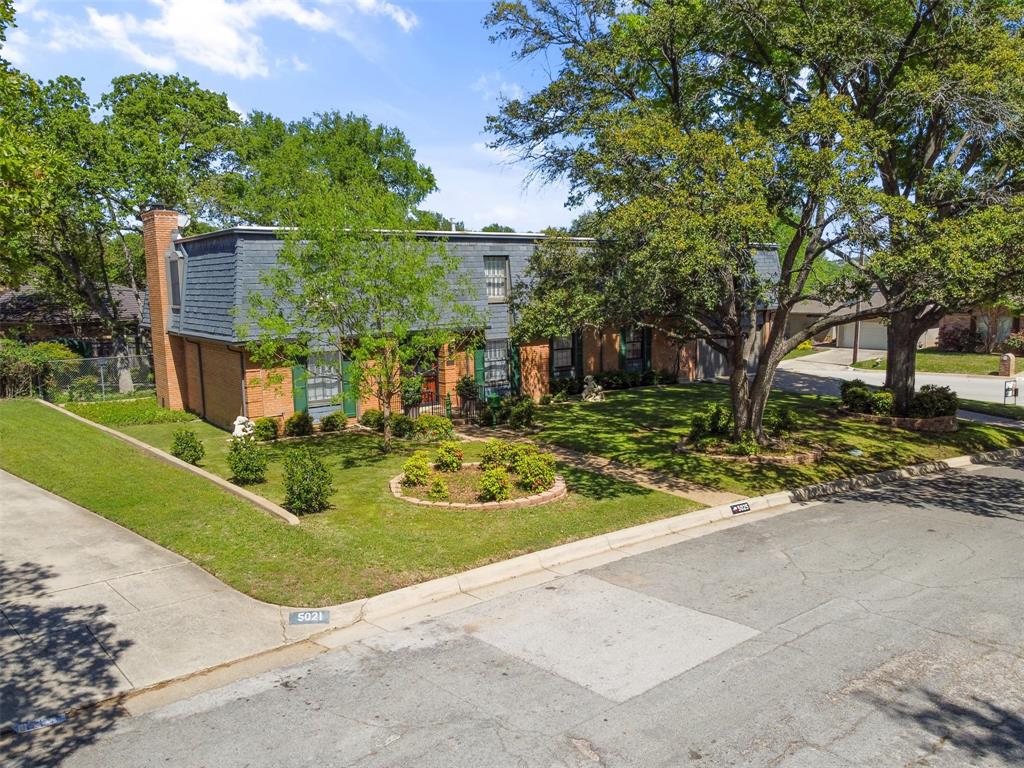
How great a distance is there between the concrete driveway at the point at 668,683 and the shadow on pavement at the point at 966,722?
2 cm

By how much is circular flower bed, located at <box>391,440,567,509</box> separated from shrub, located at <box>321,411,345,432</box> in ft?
20.4

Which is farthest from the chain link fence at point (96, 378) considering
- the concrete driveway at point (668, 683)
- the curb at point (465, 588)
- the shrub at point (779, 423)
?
the concrete driveway at point (668, 683)

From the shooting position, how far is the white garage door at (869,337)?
2007 inches

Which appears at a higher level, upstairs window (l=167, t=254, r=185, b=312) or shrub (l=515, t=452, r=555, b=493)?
upstairs window (l=167, t=254, r=185, b=312)

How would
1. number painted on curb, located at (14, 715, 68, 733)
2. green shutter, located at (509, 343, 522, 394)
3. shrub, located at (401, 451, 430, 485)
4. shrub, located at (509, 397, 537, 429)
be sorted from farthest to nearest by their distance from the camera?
green shutter, located at (509, 343, 522, 394) → shrub, located at (509, 397, 537, 429) → shrub, located at (401, 451, 430, 485) → number painted on curb, located at (14, 715, 68, 733)

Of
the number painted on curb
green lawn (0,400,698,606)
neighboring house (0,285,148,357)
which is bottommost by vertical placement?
the number painted on curb

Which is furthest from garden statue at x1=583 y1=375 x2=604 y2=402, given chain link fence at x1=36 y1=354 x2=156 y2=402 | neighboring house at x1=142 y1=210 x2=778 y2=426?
chain link fence at x1=36 y1=354 x2=156 y2=402

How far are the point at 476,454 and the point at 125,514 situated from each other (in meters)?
7.86

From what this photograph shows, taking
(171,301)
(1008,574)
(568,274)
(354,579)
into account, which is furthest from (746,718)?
(171,301)

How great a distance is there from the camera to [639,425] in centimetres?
2244

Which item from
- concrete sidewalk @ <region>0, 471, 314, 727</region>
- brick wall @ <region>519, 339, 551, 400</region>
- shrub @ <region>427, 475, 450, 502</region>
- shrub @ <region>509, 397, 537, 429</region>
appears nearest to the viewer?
concrete sidewalk @ <region>0, 471, 314, 727</region>

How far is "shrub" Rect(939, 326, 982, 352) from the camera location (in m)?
45.1

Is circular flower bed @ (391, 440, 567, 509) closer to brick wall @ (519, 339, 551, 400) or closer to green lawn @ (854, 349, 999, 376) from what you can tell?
brick wall @ (519, 339, 551, 400)

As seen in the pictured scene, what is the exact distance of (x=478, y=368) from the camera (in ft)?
80.8
